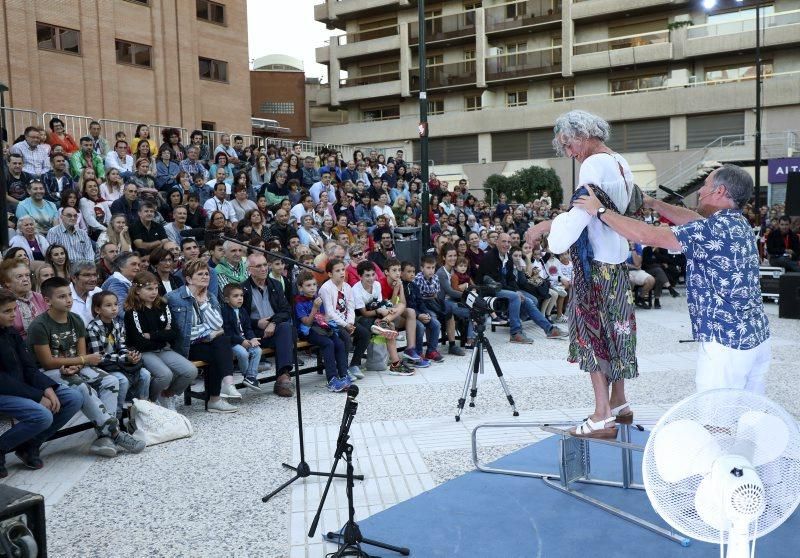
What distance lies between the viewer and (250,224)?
33.4ft

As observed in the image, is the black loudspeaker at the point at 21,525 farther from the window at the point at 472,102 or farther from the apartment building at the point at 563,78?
the window at the point at 472,102

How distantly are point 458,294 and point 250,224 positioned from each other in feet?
10.6

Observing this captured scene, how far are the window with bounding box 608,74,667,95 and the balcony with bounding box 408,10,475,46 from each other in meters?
8.00

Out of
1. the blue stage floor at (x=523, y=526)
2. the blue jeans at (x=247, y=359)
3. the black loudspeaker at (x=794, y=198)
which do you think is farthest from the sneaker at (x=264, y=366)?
the black loudspeaker at (x=794, y=198)

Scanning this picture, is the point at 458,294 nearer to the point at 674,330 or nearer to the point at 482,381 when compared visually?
the point at 482,381

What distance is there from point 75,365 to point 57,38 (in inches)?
659

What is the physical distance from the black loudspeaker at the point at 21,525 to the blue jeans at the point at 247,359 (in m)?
4.02

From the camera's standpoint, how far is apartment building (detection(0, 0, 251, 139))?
17.9 metres

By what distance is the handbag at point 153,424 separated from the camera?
548 centimetres

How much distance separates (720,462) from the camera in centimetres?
214

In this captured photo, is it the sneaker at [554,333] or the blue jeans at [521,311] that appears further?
the sneaker at [554,333]

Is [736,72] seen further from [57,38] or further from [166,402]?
[166,402]

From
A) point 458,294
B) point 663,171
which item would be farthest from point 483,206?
point 663,171

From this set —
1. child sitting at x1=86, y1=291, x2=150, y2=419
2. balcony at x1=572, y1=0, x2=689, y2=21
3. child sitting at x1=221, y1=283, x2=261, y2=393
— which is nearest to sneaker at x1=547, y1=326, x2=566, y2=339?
child sitting at x1=221, y1=283, x2=261, y2=393
